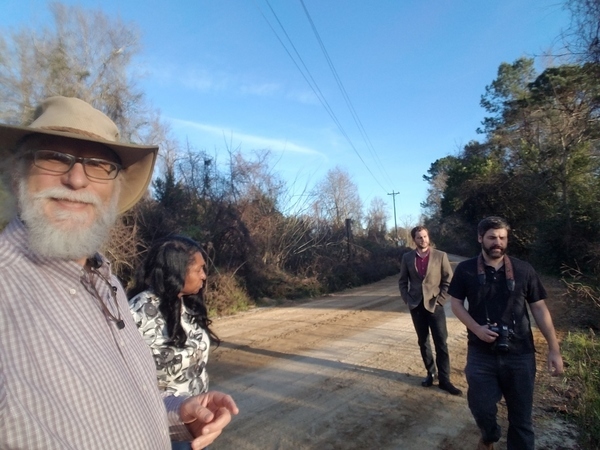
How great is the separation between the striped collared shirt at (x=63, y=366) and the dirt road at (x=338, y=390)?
2.85 metres

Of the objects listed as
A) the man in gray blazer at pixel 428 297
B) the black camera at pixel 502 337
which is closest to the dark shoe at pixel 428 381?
the man in gray blazer at pixel 428 297

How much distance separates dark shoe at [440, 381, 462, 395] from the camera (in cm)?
485

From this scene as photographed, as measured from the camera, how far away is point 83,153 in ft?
4.50

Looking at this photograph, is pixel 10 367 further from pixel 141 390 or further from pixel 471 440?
pixel 471 440

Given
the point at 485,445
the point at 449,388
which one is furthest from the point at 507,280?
the point at 449,388

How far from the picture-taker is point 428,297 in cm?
520

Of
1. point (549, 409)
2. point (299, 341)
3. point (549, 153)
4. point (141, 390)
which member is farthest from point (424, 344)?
point (549, 153)

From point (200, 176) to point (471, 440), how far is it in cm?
1275

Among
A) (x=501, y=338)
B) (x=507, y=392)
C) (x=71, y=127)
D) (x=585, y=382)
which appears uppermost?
(x=71, y=127)

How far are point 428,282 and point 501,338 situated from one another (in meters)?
2.12

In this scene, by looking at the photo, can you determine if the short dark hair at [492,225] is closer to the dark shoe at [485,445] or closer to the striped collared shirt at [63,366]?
the dark shoe at [485,445]

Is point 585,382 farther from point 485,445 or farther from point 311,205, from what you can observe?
point 311,205

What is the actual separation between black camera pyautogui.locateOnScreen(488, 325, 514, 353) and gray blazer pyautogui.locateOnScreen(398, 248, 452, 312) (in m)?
2.02

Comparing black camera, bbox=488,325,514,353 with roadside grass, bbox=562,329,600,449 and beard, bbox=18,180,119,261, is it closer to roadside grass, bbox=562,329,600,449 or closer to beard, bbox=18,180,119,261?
roadside grass, bbox=562,329,600,449
